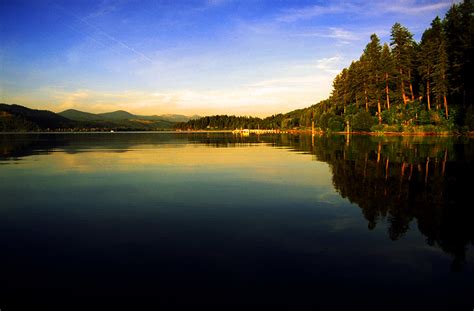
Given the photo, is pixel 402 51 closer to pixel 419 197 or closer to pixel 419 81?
pixel 419 81

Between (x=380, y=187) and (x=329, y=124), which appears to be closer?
(x=380, y=187)

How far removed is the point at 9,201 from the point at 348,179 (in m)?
17.9

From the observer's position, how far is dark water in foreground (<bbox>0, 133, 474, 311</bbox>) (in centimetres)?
710

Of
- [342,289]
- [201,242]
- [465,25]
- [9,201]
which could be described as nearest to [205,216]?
[201,242]

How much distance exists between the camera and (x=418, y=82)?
94062 mm

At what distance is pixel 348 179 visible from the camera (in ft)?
68.4

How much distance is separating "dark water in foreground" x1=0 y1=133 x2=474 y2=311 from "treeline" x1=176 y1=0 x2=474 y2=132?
213 ft

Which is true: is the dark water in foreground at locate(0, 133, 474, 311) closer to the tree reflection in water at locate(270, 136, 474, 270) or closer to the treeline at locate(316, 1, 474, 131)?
the tree reflection in water at locate(270, 136, 474, 270)

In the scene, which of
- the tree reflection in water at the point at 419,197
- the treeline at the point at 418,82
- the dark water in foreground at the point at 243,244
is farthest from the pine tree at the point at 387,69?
the dark water in foreground at the point at 243,244

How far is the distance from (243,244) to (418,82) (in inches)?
3937

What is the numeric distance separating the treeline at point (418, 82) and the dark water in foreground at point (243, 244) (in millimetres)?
64883

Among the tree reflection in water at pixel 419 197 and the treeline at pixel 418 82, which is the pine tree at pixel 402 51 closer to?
the treeline at pixel 418 82

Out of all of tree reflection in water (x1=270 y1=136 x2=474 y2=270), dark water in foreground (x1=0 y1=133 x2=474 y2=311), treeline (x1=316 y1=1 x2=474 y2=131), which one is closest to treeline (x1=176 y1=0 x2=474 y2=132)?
treeline (x1=316 y1=1 x2=474 y2=131)

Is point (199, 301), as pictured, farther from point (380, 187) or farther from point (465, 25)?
point (465, 25)
